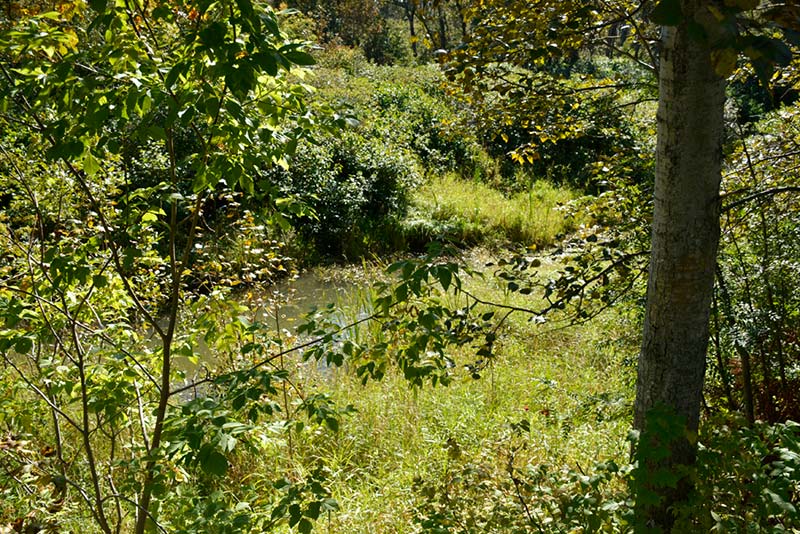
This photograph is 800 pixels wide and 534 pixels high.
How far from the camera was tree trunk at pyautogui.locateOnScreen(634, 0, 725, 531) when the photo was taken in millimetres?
1893

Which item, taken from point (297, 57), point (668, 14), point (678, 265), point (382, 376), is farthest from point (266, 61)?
point (678, 265)

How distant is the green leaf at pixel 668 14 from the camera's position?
1085 mm

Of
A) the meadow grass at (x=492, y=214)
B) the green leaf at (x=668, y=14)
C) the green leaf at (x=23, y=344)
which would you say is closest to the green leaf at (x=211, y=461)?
the green leaf at (x=23, y=344)

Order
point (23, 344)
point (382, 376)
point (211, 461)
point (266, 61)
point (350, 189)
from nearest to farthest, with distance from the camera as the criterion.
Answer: point (266, 61) < point (211, 461) < point (23, 344) < point (382, 376) < point (350, 189)

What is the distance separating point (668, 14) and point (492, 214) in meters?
10.6

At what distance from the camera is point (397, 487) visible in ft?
12.4

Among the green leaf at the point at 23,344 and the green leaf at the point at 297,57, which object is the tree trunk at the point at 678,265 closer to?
the green leaf at the point at 297,57

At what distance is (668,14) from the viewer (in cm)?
109

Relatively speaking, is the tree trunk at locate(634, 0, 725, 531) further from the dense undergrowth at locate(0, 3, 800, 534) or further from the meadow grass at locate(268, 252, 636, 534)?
the meadow grass at locate(268, 252, 636, 534)

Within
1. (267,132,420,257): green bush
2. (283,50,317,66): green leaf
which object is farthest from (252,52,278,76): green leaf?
(267,132,420,257): green bush

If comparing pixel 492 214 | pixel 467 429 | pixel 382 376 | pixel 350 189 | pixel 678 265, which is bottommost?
pixel 467 429

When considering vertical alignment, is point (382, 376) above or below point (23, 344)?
below

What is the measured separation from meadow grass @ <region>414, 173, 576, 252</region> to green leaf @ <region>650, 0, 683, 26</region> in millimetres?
9378

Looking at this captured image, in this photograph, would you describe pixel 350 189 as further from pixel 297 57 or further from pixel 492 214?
pixel 297 57
